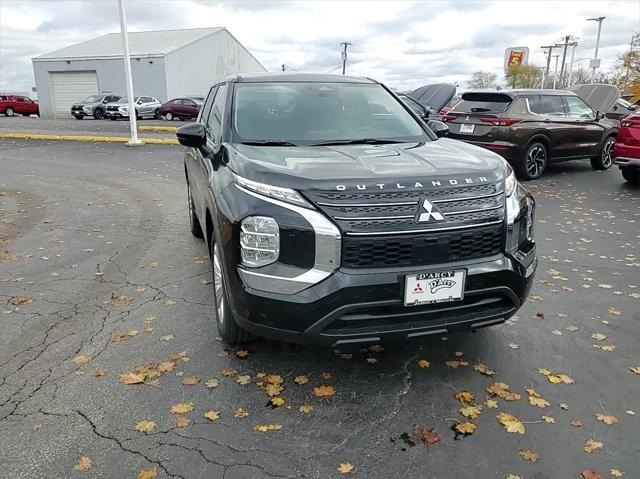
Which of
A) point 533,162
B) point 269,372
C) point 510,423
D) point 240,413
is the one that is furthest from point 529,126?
point 240,413

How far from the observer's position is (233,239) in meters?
2.86

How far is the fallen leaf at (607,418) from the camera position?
2.75 meters

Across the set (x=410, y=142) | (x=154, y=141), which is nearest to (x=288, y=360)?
(x=410, y=142)

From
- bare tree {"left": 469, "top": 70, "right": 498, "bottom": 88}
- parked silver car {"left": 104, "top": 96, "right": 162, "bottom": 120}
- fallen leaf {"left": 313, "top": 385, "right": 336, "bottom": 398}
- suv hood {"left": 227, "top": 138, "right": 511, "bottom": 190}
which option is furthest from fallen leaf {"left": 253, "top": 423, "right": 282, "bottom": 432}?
bare tree {"left": 469, "top": 70, "right": 498, "bottom": 88}

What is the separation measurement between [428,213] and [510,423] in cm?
120

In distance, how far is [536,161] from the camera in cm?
1047

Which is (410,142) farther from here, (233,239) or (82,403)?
(82,403)

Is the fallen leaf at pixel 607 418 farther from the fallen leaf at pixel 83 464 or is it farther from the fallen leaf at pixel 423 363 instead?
the fallen leaf at pixel 83 464

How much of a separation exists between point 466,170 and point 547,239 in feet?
12.5

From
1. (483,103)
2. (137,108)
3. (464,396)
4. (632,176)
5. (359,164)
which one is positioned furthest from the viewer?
(137,108)

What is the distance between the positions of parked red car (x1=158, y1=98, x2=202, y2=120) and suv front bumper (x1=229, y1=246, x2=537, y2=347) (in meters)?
28.4

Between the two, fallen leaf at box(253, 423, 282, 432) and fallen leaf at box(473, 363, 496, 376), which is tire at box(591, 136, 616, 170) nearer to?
fallen leaf at box(473, 363, 496, 376)

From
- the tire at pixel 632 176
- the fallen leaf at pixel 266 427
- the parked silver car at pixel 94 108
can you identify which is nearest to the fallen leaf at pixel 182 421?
the fallen leaf at pixel 266 427

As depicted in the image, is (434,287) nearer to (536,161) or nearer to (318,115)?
(318,115)
